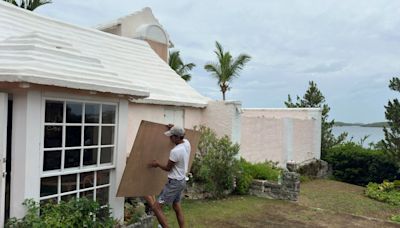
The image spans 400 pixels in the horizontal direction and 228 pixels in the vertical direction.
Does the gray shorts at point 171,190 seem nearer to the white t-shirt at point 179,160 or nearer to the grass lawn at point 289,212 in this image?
the white t-shirt at point 179,160

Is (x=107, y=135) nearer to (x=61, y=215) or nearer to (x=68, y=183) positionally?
(x=68, y=183)

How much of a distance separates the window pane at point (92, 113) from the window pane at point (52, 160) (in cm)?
77

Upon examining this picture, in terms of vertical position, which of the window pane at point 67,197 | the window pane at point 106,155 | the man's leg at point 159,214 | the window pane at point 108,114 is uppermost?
the window pane at point 108,114

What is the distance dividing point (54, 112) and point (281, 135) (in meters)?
11.0

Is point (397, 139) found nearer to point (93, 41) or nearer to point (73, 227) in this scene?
point (93, 41)

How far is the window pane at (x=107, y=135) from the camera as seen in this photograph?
21.3 ft

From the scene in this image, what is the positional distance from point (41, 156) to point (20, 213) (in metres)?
0.86

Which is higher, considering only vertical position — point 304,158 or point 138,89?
point 138,89

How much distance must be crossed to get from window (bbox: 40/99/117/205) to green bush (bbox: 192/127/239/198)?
3.99m

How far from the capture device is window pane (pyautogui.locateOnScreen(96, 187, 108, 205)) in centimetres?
660

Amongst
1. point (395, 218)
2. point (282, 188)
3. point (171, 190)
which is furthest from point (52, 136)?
point (395, 218)

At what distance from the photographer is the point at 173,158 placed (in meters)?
6.48

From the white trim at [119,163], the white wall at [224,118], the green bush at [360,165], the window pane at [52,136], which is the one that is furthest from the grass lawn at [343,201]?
the window pane at [52,136]

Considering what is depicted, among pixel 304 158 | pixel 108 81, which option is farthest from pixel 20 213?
pixel 304 158
